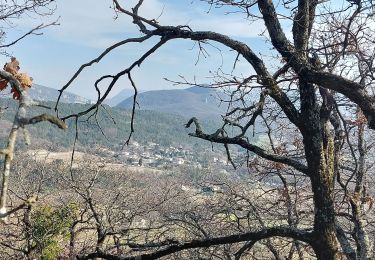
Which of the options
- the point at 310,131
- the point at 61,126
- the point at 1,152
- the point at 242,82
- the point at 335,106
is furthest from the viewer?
the point at 335,106

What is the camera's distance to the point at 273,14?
3861 mm

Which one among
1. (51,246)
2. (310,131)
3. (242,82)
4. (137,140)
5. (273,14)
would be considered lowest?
(51,246)

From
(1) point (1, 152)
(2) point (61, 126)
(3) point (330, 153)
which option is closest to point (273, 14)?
(3) point (330, 153)

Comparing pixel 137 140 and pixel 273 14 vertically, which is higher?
pixel 137 140

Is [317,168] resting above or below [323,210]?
above

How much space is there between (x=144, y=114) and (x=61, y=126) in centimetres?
19432

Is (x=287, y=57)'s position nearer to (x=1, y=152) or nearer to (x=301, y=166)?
(x=301, y=166)

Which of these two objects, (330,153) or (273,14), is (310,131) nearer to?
(330,153)

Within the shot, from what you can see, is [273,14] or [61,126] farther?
[273,14]

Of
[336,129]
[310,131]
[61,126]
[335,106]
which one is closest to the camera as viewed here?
[61,126]

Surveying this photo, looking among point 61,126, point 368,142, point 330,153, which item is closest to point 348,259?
point 330,153

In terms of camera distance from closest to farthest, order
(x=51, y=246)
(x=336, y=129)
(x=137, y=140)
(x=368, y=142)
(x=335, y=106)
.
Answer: (x=335, y=106) → (x=336, y=129) → (x=368, y=142) → (x=51, y=246) → (x=137, y=140)

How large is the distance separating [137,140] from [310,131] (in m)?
149

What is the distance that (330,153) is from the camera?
13.0 feet
